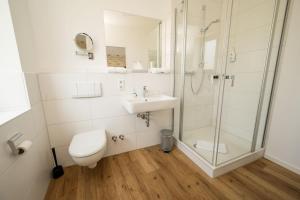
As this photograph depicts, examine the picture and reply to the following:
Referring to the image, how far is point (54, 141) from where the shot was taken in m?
1.53

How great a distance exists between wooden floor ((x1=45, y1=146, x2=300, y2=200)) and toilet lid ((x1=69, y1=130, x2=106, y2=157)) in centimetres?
46

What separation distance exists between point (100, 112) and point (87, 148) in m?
0.53

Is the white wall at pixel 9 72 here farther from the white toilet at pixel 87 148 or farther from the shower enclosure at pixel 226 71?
the shower enclosure at pixel 226 71

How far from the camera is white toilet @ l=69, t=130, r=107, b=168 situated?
117 cm

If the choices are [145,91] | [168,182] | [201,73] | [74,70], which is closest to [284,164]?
[168,182]

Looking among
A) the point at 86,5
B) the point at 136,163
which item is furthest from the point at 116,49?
the point at 136,163

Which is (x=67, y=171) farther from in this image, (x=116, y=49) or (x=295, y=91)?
(x=295, y=91)

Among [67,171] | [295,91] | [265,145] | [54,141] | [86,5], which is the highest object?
[86,5]

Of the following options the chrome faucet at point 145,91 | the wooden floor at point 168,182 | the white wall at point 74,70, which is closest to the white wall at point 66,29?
the white wall at point 74,70

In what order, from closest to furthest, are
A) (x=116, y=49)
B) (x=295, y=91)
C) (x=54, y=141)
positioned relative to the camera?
(x=295, y=91) → (x=54, y=141) → (x=116, y=49)

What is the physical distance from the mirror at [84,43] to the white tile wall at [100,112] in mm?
257

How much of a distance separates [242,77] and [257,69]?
215 mm

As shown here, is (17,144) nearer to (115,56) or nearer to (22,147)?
(22,147)

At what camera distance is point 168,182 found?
4.56ft
